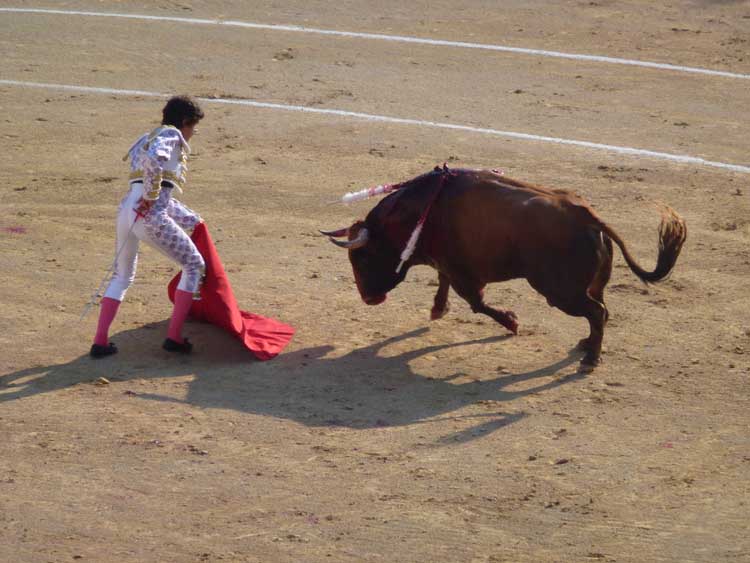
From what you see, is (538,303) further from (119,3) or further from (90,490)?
(119,3)

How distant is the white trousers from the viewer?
23.9 ft

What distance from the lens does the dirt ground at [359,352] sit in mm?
5840

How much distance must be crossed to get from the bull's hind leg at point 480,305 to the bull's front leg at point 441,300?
0.28 m

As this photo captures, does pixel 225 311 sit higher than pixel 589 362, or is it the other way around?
pixel 589 362

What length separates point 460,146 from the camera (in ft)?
38.4

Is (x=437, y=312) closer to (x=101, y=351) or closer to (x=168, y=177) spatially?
(x=168, y=177)

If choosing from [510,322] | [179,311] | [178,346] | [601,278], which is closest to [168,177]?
[179,311]

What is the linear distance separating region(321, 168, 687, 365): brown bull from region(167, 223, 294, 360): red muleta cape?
2.39 ft

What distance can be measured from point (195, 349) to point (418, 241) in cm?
154

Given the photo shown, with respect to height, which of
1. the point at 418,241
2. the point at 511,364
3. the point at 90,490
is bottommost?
the point at 90,490

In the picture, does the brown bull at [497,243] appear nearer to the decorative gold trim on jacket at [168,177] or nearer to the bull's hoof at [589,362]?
the bull's hoof at [589,362]

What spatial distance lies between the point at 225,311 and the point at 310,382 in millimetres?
801

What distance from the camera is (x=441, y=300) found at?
8.11 m

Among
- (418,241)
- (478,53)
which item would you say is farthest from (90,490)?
(478,53)
